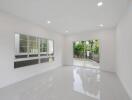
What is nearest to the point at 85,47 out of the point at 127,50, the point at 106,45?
the point at 106,45

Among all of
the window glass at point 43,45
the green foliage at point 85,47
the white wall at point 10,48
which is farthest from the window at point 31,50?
the green foliage at point 85,47

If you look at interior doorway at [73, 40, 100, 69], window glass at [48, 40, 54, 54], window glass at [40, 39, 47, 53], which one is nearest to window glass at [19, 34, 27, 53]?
window glass at [40, 39, 47, 53]

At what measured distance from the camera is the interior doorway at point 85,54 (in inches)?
286

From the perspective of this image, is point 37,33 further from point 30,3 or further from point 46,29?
point 30,3

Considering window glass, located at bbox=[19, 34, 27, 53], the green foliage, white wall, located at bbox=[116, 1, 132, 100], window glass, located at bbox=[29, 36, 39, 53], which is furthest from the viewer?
the green foliage

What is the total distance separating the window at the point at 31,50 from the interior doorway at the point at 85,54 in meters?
2.55

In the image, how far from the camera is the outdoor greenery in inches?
280

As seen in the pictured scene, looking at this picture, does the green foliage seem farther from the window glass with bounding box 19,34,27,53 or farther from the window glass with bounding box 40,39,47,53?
the window glass with bounding box 19,34,27,53

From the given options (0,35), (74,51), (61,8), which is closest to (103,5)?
(61,8)

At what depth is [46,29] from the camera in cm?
586

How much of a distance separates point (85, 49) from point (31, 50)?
4.57 meters

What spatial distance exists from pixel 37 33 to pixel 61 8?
8.46ft

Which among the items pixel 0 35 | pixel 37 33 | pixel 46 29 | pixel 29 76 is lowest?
pixel 29 76

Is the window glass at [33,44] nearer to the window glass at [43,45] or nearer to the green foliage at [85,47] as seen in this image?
the window glass at [43,45]
